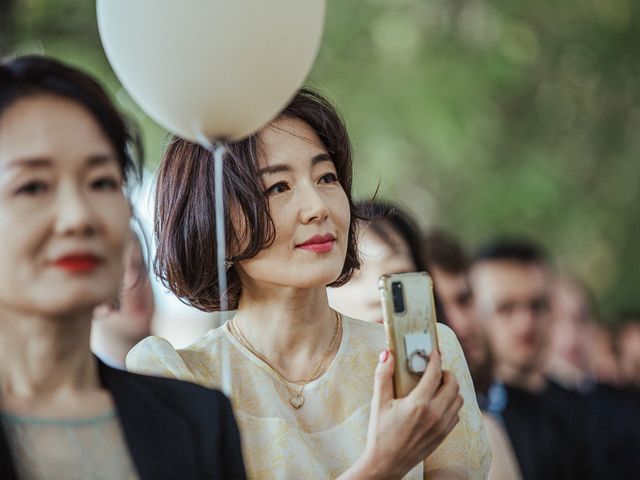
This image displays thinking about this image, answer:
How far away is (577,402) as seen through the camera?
8.21 meters

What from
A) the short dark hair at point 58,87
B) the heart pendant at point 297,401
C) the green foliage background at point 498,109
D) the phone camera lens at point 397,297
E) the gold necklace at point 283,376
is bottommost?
the heart pendant at point 297,401

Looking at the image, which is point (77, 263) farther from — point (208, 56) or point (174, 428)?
point (208, 56)

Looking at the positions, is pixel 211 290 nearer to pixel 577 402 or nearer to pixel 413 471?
pixel 413 471

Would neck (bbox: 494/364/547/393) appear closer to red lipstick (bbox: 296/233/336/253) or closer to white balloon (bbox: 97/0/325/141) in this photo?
red lipstick (bbox: 296/233/336/253)

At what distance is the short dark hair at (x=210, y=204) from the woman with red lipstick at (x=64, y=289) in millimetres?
696

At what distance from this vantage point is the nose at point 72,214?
2.26 metres

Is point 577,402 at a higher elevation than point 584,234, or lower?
lower

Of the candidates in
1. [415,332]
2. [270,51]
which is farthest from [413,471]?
[270,51]

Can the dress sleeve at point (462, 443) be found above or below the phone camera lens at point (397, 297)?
below

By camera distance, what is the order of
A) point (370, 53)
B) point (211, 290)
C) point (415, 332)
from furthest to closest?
1. point (370, 53)
2. point (211, 290)
3. point (415, 332)

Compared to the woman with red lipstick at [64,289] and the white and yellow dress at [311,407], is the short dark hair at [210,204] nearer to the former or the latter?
the white and yellow dress at [311,407]

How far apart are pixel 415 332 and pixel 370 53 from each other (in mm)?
8873

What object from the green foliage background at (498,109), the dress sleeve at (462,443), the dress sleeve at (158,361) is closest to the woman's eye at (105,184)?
the dress sleeve at (158,361)

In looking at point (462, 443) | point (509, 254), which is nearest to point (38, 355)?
point (462, 443)
